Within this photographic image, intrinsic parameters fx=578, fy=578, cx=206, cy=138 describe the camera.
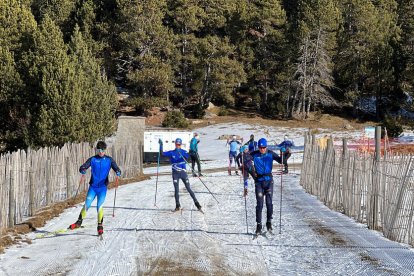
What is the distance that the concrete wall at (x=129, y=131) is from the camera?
121 ft

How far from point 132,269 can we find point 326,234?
4906 millimetres

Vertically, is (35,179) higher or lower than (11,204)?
higher

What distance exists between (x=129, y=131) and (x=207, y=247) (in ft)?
89.8

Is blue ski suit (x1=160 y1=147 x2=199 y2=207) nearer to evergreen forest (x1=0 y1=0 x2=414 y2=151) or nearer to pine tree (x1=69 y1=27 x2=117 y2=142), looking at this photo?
pine tree (x1=69 y1=27 x2=117 y2=142)

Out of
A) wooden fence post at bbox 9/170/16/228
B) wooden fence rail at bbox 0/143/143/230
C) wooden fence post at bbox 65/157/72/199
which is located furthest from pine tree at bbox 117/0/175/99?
wooden fence post at bbox 9/170/16/228

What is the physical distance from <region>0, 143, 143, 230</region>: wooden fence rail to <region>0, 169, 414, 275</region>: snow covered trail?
2.74 ft

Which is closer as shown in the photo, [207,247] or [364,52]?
[207,247]

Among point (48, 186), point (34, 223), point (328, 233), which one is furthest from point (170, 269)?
point (48, 186)

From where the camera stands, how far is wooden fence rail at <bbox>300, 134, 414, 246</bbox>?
11.1 metres

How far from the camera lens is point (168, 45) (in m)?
60.4

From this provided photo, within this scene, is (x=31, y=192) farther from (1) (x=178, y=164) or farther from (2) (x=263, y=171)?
(2) (x=263, y=171)

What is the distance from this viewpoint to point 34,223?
45.5 ft

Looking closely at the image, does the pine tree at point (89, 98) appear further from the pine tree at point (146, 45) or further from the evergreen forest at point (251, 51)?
the pine tree at point (146, 45)

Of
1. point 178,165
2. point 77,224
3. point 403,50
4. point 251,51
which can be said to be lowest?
point 77,224
